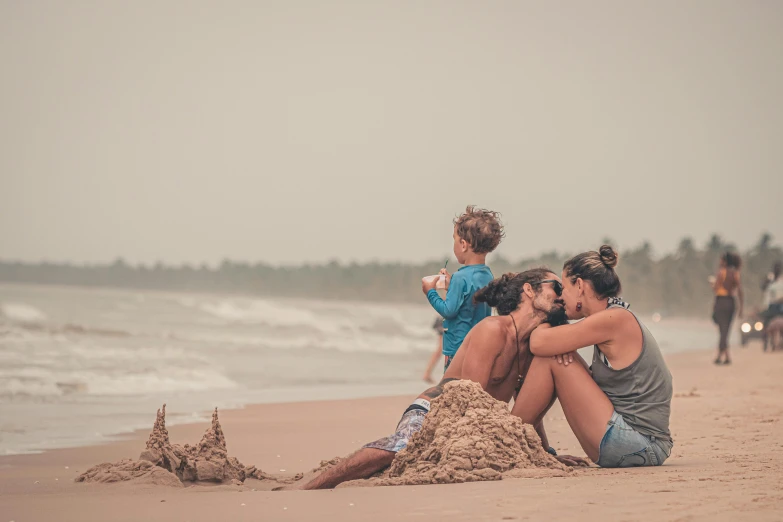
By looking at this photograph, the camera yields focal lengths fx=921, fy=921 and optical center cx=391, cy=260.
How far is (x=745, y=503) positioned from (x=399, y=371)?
12060 millimetres

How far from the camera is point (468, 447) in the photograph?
15.1 feet

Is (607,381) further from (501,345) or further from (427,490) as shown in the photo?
(427,490)

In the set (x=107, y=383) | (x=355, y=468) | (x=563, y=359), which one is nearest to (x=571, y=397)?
(x=563, y=359)

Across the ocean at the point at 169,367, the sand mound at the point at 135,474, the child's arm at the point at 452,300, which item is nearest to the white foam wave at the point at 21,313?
the ocean at the point at 169,367

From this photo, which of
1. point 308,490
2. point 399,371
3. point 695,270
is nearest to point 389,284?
point 695,270

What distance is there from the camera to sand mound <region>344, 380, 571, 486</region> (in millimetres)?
4496

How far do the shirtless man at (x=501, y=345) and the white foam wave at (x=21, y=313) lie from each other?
25.1 meters

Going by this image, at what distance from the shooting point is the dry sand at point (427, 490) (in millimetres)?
3662

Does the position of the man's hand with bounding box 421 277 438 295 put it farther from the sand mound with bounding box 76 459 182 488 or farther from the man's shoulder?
the sand mound with bounding box 76 459 182 488

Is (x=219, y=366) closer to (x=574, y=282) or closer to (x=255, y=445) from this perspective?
(x=255, y=445)

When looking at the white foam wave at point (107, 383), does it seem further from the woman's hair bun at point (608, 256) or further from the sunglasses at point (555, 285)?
the woman's hair bun at point (608, 256)

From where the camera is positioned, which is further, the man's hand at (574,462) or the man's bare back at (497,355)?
the man's hand at (574,462)

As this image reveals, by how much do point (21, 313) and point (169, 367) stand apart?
56.6 feet

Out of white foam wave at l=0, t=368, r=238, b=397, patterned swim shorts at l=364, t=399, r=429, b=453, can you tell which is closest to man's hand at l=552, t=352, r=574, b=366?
patterned swim shorts at l=364, t=399, r=429, b=453
